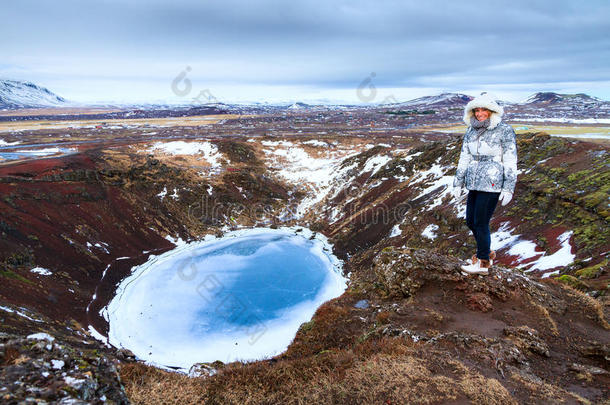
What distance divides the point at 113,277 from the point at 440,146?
51.1m

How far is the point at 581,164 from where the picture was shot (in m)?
25.4

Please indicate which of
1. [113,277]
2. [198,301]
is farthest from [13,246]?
[198,301]

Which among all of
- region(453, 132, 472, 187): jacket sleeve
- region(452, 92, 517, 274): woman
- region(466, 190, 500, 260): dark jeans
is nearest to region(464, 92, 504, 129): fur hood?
region(452, 92, 517, 274): woman

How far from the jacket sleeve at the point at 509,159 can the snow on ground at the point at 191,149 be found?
226ft

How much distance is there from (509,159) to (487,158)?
1.27 feet

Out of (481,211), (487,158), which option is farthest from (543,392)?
(487,158)

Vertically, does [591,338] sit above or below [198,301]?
above

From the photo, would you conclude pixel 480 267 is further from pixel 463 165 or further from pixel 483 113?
pixel 483 113

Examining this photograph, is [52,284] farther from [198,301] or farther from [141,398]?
[141,398]

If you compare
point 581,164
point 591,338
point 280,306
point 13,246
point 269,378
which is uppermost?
point 581,164

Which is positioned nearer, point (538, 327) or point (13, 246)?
point (538, 327)

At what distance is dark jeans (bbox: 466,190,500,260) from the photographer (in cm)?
645

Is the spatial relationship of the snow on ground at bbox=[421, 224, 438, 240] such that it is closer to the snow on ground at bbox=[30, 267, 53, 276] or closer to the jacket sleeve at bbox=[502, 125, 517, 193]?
the jacket sleeve at bbox=[502, 125, 517, 193]

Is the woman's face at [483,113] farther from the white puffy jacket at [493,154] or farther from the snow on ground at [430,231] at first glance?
the snow on ground at [430,231]
